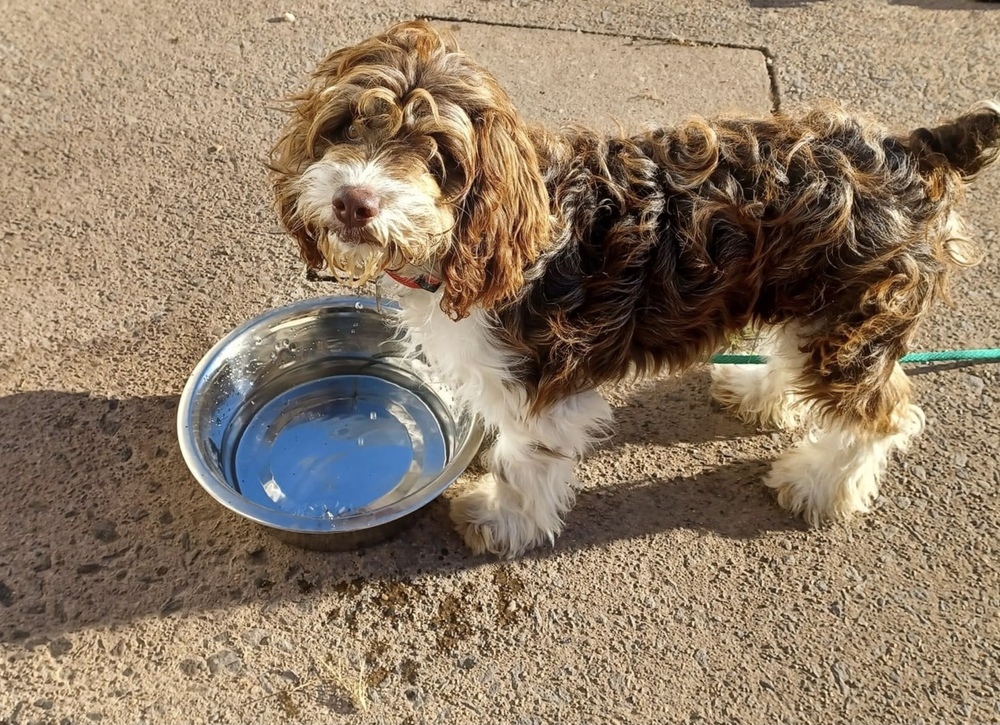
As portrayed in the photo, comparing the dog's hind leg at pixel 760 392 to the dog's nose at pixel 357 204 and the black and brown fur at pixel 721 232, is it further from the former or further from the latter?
the dog's nose at pixel 357 204

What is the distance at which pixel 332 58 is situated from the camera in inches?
103

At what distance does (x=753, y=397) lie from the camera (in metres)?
3.89

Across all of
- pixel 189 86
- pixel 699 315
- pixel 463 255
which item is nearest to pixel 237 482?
pixel 463 255

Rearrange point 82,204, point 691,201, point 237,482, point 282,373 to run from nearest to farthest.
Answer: point 691,201 → point 237,482 → point 282,373 → point 82,204

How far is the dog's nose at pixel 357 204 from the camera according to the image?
2236mm

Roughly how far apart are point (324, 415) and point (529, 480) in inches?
43.0

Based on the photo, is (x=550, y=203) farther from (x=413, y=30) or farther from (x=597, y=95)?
(x=597, y=95)

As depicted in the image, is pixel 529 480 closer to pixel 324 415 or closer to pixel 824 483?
pixel 324 415

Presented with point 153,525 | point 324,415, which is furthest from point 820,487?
point 153,525

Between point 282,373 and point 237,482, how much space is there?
0.53 m

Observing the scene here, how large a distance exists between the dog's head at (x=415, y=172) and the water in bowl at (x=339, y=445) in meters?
1.33

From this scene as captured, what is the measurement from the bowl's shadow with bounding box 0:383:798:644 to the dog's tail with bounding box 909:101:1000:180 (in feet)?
4.97

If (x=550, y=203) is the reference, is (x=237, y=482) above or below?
below

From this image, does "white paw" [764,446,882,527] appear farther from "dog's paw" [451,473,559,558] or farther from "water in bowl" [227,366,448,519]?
"water in bowl" [227,366,448,519]
